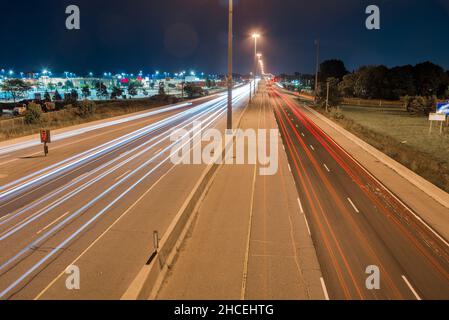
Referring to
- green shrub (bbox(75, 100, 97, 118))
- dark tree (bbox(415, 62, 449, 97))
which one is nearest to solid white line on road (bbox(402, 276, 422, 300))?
green shrub (bbox(75, 100, 97, 118))

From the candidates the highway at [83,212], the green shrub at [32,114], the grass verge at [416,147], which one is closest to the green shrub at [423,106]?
the grass verge at [416,147]

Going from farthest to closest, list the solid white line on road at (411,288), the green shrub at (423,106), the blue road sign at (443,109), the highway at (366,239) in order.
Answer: the green shrub at (423,106) < the blue road sign at (443,109) < the highway at (366,239) < the solid white line on road at (411,288)

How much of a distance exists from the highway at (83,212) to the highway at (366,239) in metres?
5.43

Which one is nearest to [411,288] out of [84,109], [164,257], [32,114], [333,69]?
[164,257]

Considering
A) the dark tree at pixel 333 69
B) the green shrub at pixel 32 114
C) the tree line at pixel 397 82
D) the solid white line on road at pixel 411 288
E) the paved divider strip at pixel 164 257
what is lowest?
the solid white line on road at pixel 411 288

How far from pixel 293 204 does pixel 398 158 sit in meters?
14.3

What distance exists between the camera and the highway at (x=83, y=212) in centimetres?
942

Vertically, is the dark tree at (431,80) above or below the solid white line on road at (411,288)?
above

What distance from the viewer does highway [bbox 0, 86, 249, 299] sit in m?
9.42

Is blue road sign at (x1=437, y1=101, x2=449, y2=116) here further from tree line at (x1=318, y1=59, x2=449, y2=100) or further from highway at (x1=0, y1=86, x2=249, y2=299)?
tree line at (x1=318, y1=59, x2=449, y2=100)

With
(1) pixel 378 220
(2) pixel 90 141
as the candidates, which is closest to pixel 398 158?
(1) pixel 378 220

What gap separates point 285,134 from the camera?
35.5 metres

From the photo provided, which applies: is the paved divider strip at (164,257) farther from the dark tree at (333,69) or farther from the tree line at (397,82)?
the dark tree at (333,69)
